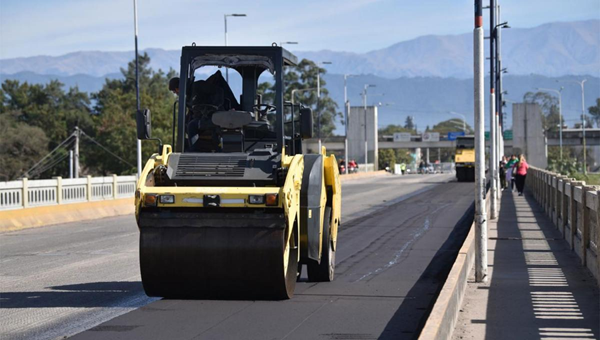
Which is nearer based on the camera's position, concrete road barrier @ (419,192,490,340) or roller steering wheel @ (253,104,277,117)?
concrete road barrier @ (419,192,490,340)

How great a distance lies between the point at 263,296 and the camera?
10.9 m

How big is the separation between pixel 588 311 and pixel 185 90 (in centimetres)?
560

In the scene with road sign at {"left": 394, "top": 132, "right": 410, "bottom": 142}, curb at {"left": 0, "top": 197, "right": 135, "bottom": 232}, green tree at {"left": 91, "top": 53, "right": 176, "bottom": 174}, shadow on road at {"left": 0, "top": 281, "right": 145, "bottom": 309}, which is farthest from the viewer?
road sign at {"left": 394, "top": 132, "right": 410, "bottom": 142}

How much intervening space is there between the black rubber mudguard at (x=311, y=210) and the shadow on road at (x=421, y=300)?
1322 mm

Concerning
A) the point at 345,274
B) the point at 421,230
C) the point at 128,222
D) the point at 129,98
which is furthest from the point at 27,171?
the point at 345,274

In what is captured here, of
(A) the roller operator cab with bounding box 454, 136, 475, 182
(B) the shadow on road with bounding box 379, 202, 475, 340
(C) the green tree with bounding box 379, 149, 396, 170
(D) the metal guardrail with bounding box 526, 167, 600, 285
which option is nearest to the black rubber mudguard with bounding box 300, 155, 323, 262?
(B) the shadow on road with bounding box 379, 202, 475, 340

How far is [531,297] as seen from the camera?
1187 cm

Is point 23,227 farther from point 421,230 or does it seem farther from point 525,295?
point 525,295

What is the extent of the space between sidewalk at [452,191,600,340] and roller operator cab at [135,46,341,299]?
220 cm

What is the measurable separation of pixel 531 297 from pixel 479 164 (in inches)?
93.9

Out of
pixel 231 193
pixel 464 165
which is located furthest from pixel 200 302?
pixel 464 165

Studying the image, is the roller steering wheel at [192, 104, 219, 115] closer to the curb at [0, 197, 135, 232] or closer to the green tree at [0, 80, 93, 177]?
the curb at [0, 197, 135, 232]

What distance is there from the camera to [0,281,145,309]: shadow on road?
37.5 ft

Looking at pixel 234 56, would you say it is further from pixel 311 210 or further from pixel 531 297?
pixel 531 297
